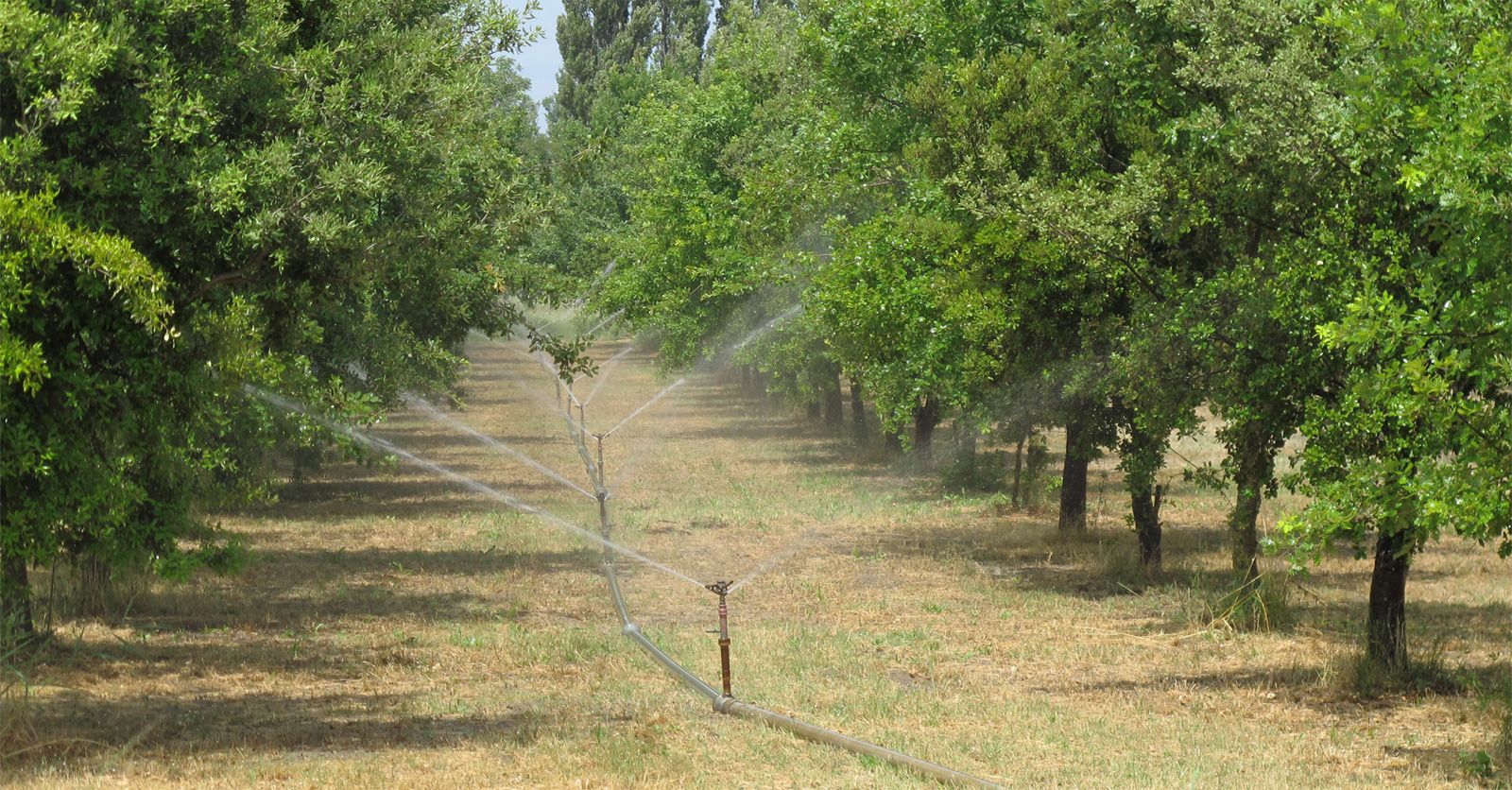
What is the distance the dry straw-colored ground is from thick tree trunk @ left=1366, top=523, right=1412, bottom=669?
40 cm

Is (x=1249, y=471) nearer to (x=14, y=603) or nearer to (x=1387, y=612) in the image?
(x=1387, y=612)

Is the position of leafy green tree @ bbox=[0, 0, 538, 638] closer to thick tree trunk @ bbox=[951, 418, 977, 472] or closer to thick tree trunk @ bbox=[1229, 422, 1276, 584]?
thick tree trunk @ bbox=[1229, 422, 1276, 584]

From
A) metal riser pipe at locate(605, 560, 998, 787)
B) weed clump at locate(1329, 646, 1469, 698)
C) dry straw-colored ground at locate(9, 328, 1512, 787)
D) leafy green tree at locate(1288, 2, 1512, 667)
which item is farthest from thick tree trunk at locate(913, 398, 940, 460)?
leafy green tree at locate(1288, 2, 1512, 667)

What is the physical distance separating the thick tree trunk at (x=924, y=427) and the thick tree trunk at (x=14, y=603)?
77.3 feet

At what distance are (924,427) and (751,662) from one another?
2317 centimetres

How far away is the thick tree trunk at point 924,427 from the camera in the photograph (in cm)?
3684

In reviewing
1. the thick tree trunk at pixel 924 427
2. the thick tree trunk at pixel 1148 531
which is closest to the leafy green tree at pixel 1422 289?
the thick tree trunk at pixel 1148 531

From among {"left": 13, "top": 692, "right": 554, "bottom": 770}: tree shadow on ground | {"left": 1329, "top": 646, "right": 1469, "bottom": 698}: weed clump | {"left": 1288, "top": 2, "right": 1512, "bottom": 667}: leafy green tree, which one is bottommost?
{"left": 1329, "top": 646, "right": 1469, "bottom": 698}: weed clump

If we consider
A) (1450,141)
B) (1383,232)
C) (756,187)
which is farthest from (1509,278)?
(756,187)

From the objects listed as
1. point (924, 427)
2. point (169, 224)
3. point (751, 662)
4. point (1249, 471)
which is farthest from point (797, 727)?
point (924, 427)

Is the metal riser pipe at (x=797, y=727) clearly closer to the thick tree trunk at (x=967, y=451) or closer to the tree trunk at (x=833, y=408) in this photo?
the thick tree trunk at (x=967, y=451)

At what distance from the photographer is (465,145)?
2089 centimetres

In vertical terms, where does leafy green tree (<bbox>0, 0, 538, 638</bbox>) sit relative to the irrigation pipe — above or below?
above

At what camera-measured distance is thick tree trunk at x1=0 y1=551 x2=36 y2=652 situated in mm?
10461
